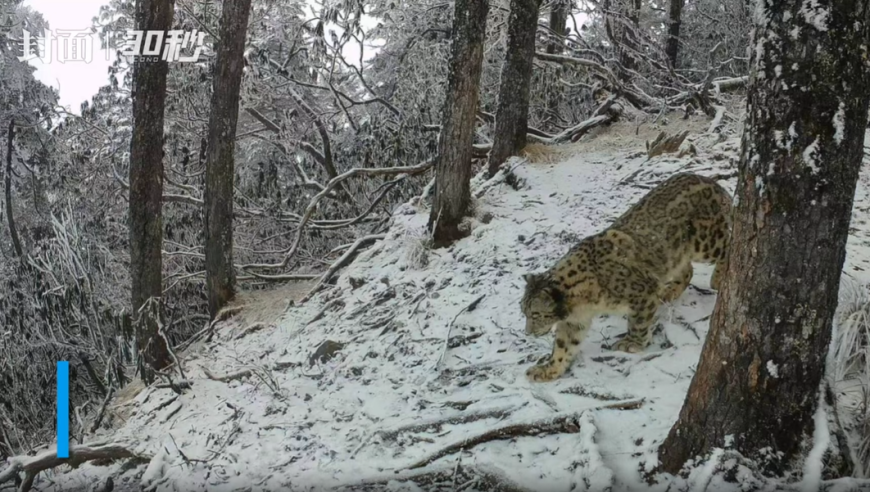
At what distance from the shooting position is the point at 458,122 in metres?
8.57

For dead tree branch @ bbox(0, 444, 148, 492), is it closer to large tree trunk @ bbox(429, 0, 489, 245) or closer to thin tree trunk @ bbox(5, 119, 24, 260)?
large tree trunk @ bbox(429, 0, 489, 245)

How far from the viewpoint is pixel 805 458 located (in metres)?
3.33

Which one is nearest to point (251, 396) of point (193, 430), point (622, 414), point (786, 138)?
point (193, 430)

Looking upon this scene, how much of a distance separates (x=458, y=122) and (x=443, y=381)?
393 cm

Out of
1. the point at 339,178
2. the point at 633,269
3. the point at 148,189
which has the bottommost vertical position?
the point at 633,269

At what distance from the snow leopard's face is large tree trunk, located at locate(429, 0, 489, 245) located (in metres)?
3.46

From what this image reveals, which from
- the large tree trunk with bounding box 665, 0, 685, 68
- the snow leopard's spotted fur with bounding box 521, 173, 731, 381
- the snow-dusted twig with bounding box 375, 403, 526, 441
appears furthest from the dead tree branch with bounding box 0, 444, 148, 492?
the large tree trunk with bounding box 665, 0, 685, 68

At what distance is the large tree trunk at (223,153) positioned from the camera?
9484 millimetres

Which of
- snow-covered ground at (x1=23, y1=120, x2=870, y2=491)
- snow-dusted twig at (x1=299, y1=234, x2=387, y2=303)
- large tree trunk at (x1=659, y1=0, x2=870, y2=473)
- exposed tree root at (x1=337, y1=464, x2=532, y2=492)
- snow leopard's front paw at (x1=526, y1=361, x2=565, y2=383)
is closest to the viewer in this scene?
large tree trunk at (x1=659, y1=0, x2=870, y2=473)

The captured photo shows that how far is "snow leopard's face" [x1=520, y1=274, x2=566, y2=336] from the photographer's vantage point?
208 inches

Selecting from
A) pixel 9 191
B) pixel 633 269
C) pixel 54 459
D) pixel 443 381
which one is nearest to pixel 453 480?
pixel 443 381

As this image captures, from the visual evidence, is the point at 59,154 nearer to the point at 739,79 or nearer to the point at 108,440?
the point at 108,440

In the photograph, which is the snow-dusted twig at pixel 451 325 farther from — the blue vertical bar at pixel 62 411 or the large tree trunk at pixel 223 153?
the large tree trunk at pixel 223 153

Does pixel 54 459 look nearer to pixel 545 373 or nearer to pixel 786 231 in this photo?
pixel 545 373
